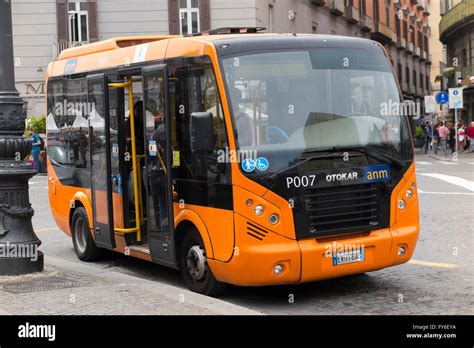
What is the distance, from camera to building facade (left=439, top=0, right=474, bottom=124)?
48.4m

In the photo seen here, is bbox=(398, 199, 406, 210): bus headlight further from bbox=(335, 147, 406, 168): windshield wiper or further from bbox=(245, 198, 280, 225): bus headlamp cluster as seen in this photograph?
bbox=(245, 198, 280, 225): bus headlamp cluster

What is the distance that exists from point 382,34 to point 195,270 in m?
47.5

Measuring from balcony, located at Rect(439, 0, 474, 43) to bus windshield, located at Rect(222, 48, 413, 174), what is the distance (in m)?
42.0

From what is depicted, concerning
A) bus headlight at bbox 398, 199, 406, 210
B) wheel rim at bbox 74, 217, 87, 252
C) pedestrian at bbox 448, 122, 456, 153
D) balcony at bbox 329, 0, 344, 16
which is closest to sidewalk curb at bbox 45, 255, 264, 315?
wheel rim at bbox 74, 217, 87, 252

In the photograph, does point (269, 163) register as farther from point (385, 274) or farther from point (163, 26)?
point (163, 26)

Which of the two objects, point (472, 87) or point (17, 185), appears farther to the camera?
point (472, 87)

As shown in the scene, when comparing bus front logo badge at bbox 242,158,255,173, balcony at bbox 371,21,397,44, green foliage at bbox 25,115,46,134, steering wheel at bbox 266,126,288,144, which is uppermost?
balcony at bbox 371,21,397,44

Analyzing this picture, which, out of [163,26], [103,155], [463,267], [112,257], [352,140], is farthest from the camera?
[163,26]

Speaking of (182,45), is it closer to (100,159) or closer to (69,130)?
(100,159)

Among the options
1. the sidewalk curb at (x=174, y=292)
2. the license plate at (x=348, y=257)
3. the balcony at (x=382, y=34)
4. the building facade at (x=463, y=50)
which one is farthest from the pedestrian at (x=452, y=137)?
the license plate at (x=348, y=257)

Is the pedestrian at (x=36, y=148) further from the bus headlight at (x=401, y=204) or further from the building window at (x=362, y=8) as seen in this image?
the building window at (x=362, y=8)

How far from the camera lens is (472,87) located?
4762cm

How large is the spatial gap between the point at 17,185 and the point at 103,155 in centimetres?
151
